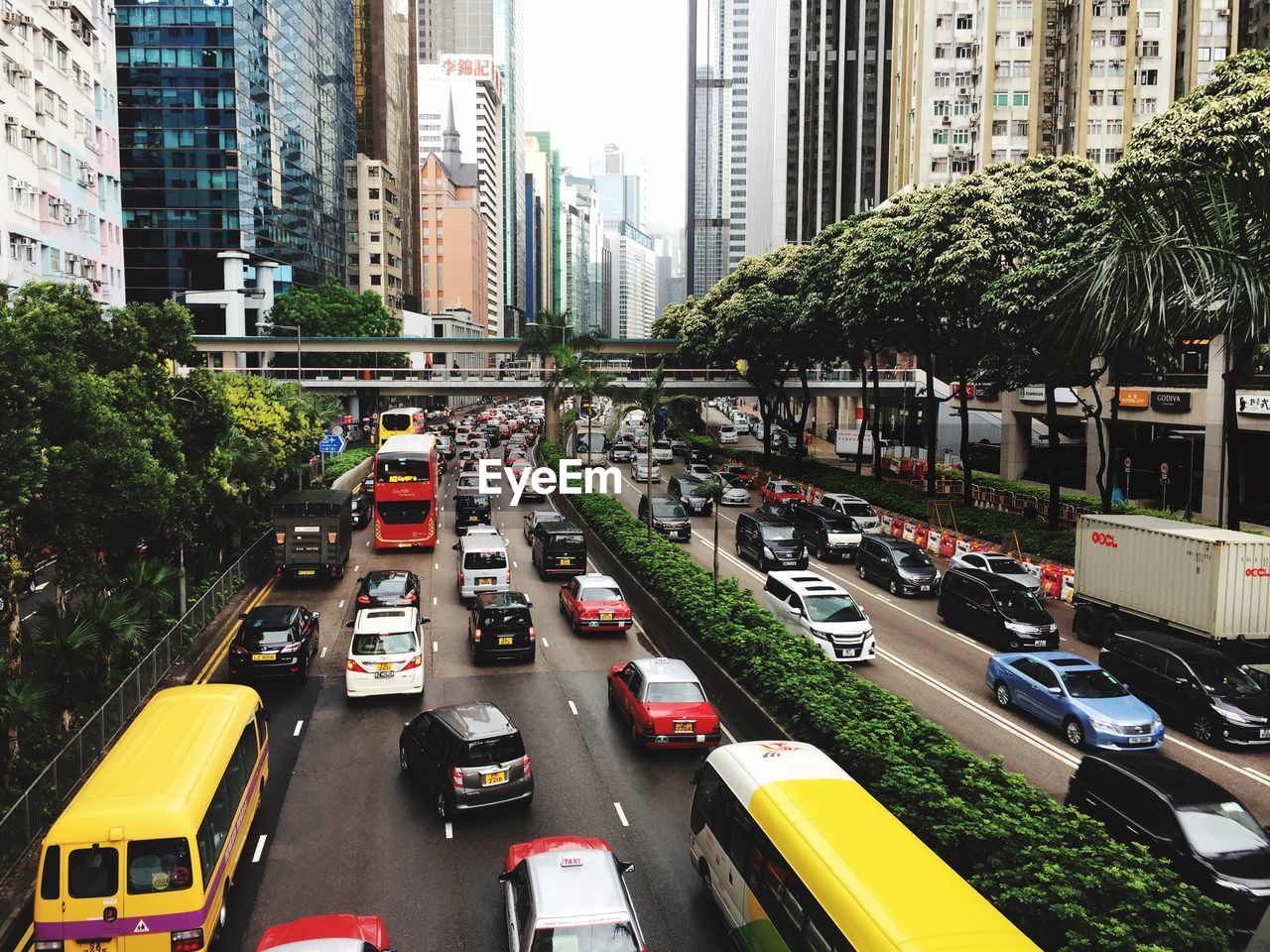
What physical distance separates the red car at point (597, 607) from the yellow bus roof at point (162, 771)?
41.7 ft

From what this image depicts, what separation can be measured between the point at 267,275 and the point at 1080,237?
299 ft

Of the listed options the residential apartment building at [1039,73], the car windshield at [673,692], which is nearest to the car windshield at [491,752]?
the car windshield at [673,692]

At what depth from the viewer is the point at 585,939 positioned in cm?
972

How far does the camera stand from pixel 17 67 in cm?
4081

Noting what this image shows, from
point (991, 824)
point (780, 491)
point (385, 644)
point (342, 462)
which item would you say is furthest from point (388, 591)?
point (342, 462)

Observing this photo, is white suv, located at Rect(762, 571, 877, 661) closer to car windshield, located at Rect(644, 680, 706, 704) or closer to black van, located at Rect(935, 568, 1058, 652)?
black van, located at Rect(935, 568, 1058, 652)

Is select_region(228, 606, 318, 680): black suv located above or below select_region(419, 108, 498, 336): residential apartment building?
below

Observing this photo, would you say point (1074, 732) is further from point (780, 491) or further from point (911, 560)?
point (780, 491)

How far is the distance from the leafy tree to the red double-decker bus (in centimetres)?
5771

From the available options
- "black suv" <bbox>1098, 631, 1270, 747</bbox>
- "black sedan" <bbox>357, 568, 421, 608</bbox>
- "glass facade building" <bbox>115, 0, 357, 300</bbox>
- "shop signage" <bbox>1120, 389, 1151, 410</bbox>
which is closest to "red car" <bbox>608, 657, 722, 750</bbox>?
"black suv" <bbox>1098, 631, 1270, 747</bbox>

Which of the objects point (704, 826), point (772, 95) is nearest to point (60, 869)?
point (704, 826)

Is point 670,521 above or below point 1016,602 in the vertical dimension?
above

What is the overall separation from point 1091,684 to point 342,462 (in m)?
54.1

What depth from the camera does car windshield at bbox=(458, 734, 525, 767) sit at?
14.8m
